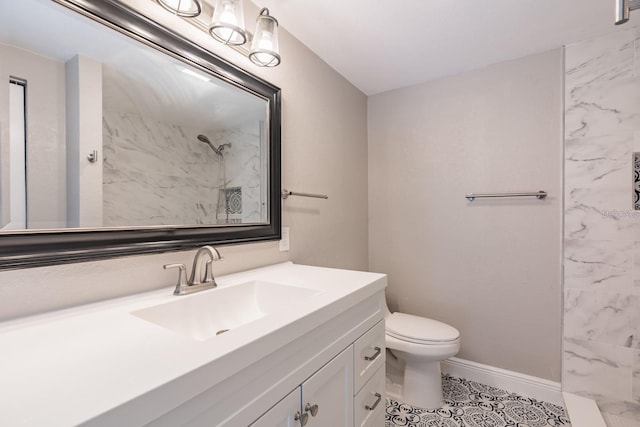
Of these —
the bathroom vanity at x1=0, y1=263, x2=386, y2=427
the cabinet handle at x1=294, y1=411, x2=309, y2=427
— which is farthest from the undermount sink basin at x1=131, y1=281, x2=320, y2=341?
the cabinet handle at x1=294, y1=411, x2=309, y2=427

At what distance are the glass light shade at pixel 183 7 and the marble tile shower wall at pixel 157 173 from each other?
0.37 m

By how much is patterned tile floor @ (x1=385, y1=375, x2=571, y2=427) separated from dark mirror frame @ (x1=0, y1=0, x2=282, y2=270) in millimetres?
1292

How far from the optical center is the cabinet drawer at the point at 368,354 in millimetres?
1014

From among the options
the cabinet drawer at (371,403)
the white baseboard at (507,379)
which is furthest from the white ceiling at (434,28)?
the white baseboard at (507,379)

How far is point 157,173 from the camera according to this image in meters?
1.01

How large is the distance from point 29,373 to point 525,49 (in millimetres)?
2489

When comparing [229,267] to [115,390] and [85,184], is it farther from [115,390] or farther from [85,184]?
[115,390]

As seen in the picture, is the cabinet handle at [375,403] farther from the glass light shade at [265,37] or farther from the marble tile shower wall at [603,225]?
the glass light shade at [265,37]

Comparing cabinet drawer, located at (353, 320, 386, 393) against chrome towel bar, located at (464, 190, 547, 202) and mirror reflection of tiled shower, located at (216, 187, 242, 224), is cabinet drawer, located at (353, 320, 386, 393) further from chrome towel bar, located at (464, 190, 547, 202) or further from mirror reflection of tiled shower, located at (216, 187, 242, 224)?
chrome towel bar, located at (464, 190, 547, 202)

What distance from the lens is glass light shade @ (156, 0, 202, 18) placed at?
96 cm

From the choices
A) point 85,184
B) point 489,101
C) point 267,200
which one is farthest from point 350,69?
point 85,184

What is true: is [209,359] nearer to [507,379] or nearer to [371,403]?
[371,403]

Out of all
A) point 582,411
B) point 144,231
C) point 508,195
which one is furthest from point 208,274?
point 582,411

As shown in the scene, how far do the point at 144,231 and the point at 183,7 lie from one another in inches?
30.2
